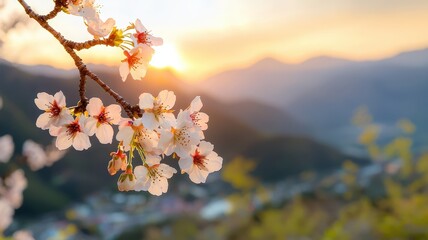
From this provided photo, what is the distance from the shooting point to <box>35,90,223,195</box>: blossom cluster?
53 cm

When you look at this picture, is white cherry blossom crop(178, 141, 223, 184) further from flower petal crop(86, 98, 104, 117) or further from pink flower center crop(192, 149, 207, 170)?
flower petal crop(86, 98, 104, 117)

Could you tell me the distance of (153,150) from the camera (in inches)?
21.5

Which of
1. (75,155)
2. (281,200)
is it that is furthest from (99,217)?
(281,200)

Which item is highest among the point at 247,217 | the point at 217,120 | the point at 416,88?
the point at 416,88

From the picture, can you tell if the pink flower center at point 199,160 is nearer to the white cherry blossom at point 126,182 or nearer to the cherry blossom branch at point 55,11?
the white cherry blossom at point 126,182

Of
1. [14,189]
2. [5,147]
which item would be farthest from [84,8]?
[14,189]

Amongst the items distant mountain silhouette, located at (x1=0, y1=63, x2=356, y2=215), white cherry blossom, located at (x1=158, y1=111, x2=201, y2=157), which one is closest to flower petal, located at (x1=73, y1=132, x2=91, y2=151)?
white cherry blossom, located at (x1=158, y1=111, x2=201, y2=157)

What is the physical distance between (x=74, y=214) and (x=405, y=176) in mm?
2890

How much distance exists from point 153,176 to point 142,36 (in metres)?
0.15

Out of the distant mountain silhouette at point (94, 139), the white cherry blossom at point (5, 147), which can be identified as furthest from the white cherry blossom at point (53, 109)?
the distant mountain silhouette at point (94, 139)

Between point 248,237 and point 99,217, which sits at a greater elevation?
point 99,217

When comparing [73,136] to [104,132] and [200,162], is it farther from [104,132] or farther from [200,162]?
[200,162]

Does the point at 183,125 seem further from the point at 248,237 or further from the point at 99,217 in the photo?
the point at 99,217

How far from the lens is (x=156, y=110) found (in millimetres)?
533
